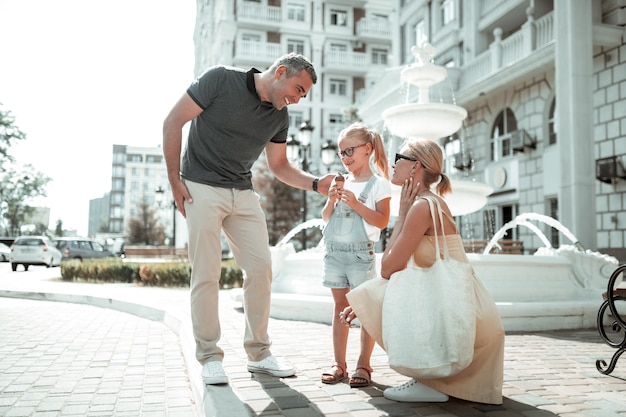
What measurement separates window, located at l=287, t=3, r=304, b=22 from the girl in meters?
39.2

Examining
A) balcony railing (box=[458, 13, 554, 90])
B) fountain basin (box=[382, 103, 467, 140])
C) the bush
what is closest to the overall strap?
fountain basin (box=[382, 103, 467, 140])

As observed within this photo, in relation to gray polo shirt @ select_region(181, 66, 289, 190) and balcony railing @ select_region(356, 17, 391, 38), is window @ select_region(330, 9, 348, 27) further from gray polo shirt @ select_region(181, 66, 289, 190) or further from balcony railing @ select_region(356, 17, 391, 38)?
gray polo shirt @ select_region(181, 66, 289, 190)

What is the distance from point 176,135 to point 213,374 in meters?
1.42

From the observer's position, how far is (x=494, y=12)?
64.0ft

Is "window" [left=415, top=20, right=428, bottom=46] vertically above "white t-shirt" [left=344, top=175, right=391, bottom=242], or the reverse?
"window" [left=415, top=20, right=428, bottom=46]

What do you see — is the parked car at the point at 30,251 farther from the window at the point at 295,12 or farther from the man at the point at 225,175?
the window at the point at 295,12

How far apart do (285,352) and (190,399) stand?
114 centimetres

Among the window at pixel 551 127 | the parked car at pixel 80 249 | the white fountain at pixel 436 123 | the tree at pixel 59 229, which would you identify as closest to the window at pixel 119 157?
the tree at pixel 59 229

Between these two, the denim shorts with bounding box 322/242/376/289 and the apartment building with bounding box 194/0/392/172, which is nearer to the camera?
the denim shorts with bounding box 322/242/376/289

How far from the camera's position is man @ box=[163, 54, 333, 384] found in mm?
3455

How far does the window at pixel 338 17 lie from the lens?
42438mm

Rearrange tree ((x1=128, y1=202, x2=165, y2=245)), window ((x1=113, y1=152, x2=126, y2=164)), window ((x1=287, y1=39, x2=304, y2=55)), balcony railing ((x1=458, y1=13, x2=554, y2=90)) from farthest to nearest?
window ((x1=113, y1=152, x2=126, y2=164)) < tree ((x1=128, y1=202, x2=165, y2=245)) < window ((x1=287, y1=39, x2=304, y2=55)) < balcony railing ((x1=458, y1=13, x2=554, y2=90))

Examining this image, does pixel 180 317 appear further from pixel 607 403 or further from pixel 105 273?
pixel 105 273

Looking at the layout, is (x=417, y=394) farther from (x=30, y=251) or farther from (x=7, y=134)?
(x=7, y=134)
